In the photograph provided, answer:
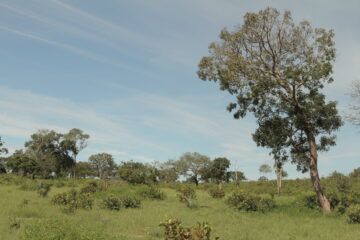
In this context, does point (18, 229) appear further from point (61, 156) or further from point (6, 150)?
point (61, 156)

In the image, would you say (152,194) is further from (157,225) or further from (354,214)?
(354,214)

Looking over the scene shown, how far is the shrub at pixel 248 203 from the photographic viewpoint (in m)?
21.4

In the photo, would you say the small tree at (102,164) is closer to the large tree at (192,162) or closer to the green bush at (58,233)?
the large tree at (192,162)

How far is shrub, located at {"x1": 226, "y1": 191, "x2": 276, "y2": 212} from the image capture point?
2142cm

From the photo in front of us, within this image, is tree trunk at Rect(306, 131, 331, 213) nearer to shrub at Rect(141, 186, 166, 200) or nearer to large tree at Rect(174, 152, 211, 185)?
shrub at Rect(141, 186, 166, 200)

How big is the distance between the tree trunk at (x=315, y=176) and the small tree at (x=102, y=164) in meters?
93.5

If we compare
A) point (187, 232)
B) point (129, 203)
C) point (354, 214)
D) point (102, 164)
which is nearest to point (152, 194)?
point (129, 203)

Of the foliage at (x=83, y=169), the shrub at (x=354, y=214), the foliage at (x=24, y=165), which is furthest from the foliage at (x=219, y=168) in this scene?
the foliage at (x=83, y=169)

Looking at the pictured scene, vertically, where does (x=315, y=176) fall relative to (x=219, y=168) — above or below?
below

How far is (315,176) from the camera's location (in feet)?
73.3

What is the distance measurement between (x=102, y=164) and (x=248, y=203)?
9848 centimetres

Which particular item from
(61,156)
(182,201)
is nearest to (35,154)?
(61,156)

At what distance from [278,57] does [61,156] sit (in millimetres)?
78069

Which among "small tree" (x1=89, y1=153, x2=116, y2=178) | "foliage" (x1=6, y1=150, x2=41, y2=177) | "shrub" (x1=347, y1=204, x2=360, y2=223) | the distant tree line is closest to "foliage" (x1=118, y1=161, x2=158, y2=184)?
the distant tree line
